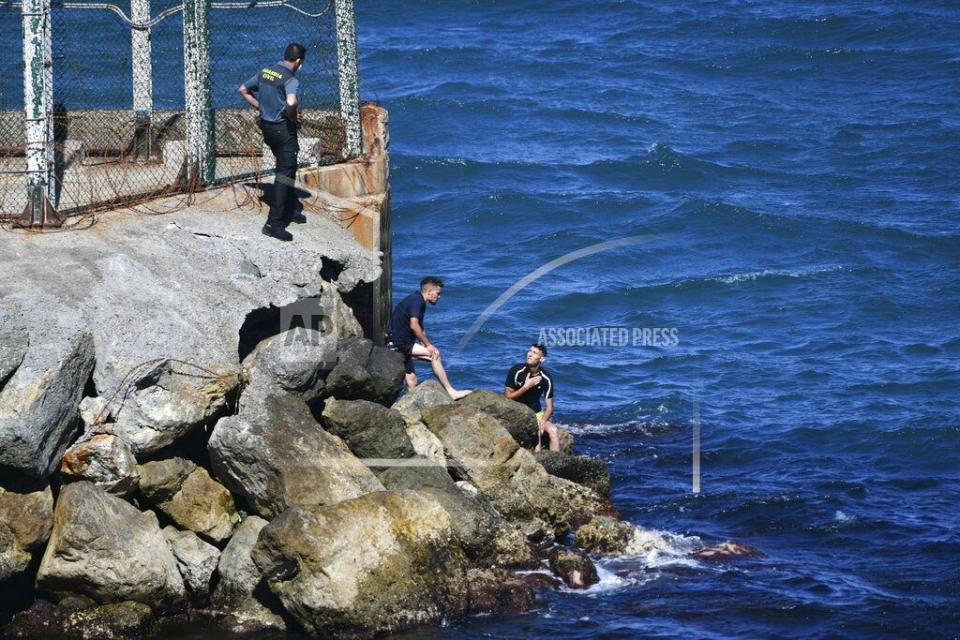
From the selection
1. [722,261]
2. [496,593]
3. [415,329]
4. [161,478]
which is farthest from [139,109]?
[722,261]

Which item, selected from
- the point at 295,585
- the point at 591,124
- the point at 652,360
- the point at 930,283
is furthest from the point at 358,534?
the point at 591,124

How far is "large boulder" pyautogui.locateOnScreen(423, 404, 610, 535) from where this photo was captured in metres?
13.3

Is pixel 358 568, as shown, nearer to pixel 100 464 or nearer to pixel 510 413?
pixel 100 464

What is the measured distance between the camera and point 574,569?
1241 cm

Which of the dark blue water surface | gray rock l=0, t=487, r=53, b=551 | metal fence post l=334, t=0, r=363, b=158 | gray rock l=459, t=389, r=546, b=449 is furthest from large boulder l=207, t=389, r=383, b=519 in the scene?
metal fence post l=334, t=0, r=363, b=158

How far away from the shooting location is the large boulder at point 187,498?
11.6 m

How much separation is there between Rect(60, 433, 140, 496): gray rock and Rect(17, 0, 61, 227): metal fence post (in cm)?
296

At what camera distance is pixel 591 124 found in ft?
114

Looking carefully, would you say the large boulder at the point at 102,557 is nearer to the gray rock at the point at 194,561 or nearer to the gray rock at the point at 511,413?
the gray rock at the point at 194,561

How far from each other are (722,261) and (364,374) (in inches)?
578

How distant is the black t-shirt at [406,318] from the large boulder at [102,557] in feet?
16.0

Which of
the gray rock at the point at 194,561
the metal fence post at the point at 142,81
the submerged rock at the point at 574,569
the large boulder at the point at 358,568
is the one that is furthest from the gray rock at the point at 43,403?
the metal fence post at the point at 142,81

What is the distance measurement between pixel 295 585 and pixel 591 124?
2534 cm

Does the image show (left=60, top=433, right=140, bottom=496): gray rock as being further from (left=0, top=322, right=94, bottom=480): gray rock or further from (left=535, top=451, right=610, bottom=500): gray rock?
(left=535, top=451, right=610, bottom=500): gray rock
